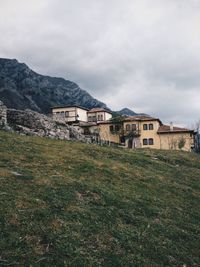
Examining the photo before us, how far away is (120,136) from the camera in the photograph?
113 meters

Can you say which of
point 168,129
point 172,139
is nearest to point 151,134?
point 168,129

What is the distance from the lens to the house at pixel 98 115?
435 ft

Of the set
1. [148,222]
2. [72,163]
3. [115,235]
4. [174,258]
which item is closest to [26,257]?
[115,235]

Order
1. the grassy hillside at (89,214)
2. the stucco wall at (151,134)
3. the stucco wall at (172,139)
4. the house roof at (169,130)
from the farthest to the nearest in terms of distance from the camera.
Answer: the stucco wall at (151,134)
the house roof at (169,130)
the stucco wall at (172,139)
the grassy hillside at (89,214)

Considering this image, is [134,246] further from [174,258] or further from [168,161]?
[168,161]

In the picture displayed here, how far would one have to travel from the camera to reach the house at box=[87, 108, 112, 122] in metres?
132

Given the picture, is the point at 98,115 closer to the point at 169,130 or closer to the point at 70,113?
the point at 70,113

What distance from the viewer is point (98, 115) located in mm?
133750

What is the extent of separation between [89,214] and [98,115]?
4524 inches

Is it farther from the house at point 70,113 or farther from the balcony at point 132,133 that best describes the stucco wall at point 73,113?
the balcony at point 132,133

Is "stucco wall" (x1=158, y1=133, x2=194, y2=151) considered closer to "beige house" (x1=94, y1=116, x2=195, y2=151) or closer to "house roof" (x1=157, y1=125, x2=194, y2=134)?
"beige house" (x1=94, y1=116, x2=195, y2=151)

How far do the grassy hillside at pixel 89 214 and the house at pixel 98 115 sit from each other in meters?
99.7

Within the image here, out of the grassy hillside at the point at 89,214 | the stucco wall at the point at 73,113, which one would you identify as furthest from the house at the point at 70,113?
the grassy hillside at the point at 89,214

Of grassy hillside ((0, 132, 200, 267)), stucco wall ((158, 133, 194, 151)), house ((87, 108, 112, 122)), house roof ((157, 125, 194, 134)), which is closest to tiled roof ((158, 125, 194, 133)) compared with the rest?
house roof ((157, 125, 194, 134))
